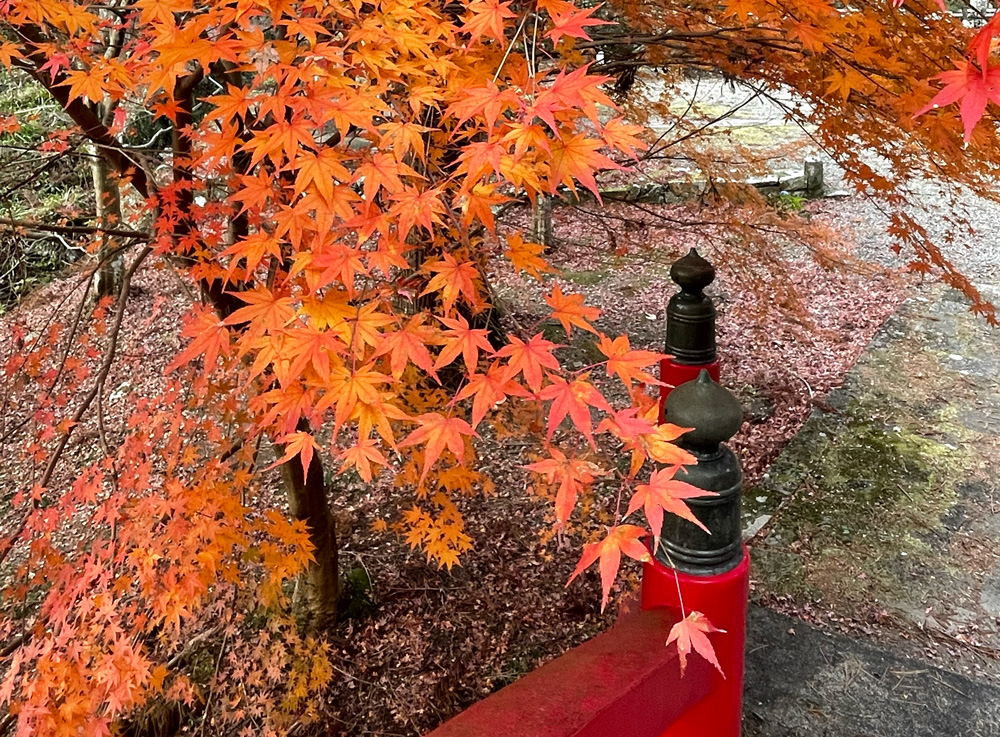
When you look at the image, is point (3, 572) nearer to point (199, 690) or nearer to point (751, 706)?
point (199, 690)

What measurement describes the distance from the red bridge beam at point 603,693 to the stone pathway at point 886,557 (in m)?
1.62

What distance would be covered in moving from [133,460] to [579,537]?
2443 mm

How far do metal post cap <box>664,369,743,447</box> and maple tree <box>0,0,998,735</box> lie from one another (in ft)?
0.25

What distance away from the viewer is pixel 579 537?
4.14 m

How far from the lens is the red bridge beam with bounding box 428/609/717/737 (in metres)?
1.07

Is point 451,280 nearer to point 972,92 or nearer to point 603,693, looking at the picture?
point 603,693

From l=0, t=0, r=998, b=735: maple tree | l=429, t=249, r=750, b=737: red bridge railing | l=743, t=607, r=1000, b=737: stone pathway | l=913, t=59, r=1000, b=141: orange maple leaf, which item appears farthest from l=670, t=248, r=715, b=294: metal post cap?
l=913, t=59, r=1000, b=141: orange maple leaf

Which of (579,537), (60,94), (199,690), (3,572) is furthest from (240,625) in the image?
(60,94)

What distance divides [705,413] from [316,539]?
239 cm

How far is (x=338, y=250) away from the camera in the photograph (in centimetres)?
151

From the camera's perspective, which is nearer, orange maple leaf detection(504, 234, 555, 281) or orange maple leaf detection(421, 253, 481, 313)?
orange maple leaf detection(421, 253, 481, 313)

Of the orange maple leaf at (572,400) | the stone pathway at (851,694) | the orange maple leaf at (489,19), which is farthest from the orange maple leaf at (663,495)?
the stone pathway at (851,694)

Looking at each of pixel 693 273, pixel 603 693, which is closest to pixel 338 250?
pixel 603 693

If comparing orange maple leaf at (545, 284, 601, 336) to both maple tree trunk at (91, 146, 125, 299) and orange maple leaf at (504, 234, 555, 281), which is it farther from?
maple tree trunk at (91, 146, 125, 299)
